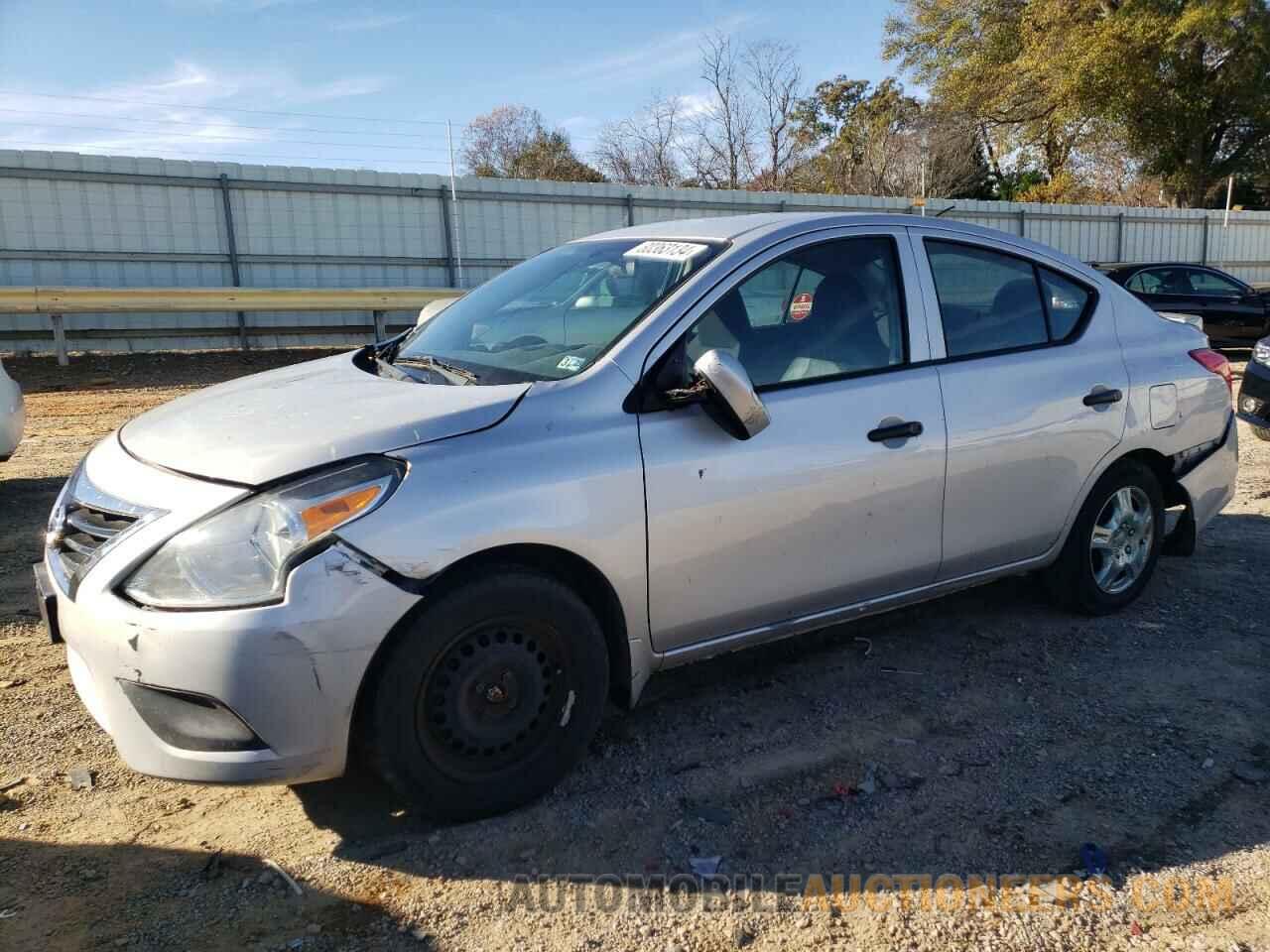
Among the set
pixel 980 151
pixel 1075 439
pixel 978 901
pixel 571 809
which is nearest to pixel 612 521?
pixel 571 809

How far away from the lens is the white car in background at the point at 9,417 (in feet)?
20.5

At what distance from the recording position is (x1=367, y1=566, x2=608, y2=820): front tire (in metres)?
2.73

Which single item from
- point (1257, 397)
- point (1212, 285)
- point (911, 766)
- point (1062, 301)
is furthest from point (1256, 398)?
point (1212, 285)

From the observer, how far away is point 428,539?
2.70m

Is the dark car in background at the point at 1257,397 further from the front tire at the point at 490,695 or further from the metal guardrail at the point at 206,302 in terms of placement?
the metal guardrail at the point at 206,302

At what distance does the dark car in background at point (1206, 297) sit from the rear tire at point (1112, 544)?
11.8 metres

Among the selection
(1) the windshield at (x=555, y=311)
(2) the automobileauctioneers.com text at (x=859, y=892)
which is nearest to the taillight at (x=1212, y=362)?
(1) the windshield at (x=555, y=311)

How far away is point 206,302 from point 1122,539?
1232 centimetres

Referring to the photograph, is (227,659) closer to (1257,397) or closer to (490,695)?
(490,695)

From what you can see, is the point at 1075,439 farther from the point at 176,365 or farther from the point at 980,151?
the point at 980,151

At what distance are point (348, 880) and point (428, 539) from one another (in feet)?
3.09

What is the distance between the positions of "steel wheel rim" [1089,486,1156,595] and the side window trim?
0.76 metres

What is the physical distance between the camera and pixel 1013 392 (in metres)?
3.99

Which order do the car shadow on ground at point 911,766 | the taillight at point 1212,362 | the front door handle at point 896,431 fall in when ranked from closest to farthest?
the car shadow on ground at point 911,766 → the front door handle at point 896,431 → the taillight at point 1212,362
